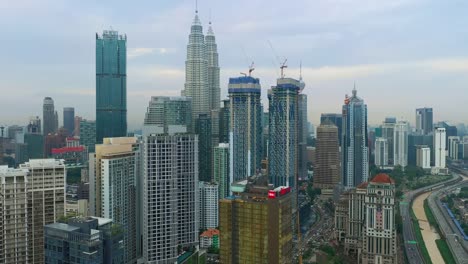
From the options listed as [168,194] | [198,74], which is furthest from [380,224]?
[198,74]

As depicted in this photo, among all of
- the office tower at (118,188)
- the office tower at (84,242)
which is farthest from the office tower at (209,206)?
the office tower at (84,242)

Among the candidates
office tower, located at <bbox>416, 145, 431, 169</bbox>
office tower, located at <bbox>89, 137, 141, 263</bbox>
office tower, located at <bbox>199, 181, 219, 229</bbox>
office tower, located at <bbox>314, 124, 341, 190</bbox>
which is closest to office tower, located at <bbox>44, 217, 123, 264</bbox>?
office tower, located at <bbox>89, 137, 141, 263</bbox>

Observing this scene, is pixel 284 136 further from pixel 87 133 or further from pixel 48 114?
pixel 48 114

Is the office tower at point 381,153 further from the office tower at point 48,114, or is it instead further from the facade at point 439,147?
the office tower at point 48,114

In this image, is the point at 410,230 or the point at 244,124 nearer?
the point at 410,230

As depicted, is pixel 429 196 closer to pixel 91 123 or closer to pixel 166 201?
pixel 166 201

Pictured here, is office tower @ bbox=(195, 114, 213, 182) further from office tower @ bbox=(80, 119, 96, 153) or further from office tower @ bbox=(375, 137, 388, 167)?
office tower @ bbox=(375, 137, 388, 167)

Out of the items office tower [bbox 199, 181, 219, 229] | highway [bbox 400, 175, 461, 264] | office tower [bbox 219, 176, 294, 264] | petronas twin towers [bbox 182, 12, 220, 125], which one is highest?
petronas twin towers [bbox 182, 12, 220, 125]
